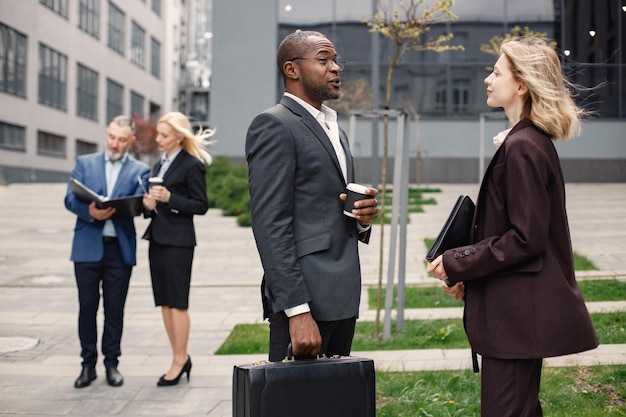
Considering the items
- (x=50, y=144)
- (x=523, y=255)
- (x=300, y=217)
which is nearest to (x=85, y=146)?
(x=50, y=144)

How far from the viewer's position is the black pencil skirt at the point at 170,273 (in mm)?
6285

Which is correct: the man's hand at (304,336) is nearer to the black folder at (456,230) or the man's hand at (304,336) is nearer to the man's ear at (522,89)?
the black folder at (456,230)

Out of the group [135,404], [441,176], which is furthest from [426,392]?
[441,176]

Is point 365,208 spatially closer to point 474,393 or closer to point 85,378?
point 474,393

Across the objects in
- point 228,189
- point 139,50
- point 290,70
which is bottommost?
point 290,70

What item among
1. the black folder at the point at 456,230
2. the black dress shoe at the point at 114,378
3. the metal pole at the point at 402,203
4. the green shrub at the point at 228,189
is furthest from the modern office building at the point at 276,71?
the black folder at the point at 456,230

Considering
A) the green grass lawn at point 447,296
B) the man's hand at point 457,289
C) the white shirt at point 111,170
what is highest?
the white shirt at point 111,170

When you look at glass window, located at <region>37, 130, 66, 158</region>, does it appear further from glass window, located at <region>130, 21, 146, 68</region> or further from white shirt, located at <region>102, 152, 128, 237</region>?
white shirt, located at <region>102, 152, 128, 237</region>

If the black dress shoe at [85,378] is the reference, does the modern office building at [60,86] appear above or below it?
above

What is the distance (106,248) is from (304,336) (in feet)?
12.0

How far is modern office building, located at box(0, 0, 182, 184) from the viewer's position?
3083 cm

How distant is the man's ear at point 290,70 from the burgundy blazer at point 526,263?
0.87 metres

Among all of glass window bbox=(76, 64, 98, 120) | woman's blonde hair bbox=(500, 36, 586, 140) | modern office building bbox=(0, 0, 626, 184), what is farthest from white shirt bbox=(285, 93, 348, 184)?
glass window bbox=(76, 64, 98, 120)

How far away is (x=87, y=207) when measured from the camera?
20.6ft
